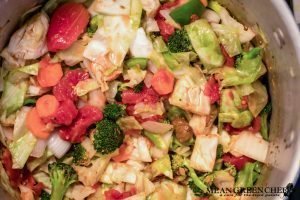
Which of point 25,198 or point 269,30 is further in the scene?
point 25,198

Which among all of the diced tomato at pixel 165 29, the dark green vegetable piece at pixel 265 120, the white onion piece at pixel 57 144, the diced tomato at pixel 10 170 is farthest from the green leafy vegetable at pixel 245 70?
the diced tomato at pixel 10 170

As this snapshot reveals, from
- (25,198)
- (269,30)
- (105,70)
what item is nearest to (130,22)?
(105,70)

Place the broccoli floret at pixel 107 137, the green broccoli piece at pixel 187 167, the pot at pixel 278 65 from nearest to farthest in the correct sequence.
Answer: the pot at pixel 278 65, the broccoli floret at pixel 107 137, the green broccoli piece at pixel 187 167

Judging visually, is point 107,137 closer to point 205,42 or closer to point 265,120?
point 205,42

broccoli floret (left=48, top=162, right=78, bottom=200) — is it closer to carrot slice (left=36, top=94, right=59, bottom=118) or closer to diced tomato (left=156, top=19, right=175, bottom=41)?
carrot slice (left=36, top=94, right=59, bottom=118)

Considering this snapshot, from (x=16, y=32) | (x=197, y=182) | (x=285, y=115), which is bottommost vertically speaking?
(x=197, y=182)

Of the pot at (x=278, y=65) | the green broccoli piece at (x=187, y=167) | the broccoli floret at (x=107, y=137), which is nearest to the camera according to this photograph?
the pot at (x=278, y=65)

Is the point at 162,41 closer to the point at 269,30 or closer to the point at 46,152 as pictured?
the point at 269,30

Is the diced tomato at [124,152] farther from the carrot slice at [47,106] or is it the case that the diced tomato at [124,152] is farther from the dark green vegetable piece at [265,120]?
the dark green vegetable piece at [265,120]
